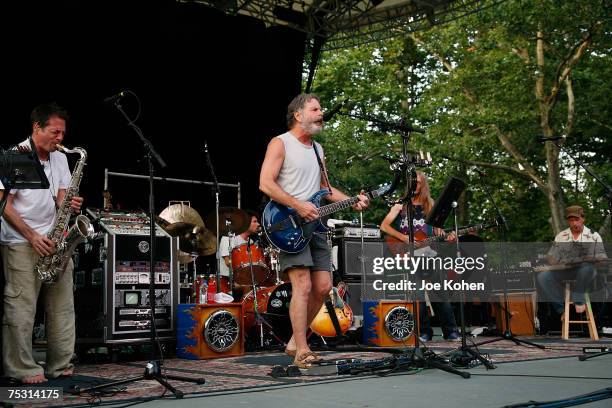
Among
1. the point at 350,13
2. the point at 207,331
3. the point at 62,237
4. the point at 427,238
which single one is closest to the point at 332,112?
the point at 62,237

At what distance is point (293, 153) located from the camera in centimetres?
575

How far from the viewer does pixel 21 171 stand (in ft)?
14.6

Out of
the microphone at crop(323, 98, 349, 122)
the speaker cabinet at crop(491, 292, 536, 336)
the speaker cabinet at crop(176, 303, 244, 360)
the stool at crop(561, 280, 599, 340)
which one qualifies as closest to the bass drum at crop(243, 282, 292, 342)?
the speaker cabinet at crop(176, 303, 244, 360)

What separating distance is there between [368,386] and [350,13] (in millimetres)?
8341

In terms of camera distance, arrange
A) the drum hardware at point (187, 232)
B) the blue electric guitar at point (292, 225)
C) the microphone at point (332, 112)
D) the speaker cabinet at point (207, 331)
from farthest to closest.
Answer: the drum hardware at point (187, 232) < the speaker cabinet at point (207, 331) < the blue electric guitar at point (292, 225) < the microphone at point (332, 112)

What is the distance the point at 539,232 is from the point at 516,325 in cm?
1485

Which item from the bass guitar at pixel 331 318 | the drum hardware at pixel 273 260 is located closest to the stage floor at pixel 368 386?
the bass guitar at pixel 331 318

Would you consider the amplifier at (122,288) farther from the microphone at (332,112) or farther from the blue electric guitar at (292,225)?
the microphone at (332,112)

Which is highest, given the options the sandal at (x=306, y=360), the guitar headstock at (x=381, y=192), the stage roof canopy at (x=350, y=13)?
the stage roof canopy at (x=350, y=13)

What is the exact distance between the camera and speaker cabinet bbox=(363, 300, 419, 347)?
8.67 m

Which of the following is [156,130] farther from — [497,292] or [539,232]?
[539,232]

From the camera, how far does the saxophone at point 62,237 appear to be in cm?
562

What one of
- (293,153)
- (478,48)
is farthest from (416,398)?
(478,48)

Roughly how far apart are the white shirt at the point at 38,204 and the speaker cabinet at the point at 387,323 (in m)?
4.32
